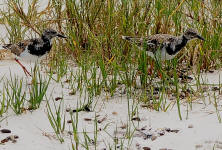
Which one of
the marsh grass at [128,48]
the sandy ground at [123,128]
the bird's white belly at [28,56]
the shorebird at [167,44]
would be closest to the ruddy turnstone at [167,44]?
the shorebird at [167,44]

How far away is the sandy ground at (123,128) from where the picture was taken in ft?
12.4

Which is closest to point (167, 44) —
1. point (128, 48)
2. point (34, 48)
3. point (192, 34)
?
point (192, 34)

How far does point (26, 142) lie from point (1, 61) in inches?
117

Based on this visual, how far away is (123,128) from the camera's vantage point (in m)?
4.18

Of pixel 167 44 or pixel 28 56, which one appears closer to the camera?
pixel 167 44

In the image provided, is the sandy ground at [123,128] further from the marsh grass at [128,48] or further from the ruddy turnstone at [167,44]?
the ruddy turnstone at [167,44]

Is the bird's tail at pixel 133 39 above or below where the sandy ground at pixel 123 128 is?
above

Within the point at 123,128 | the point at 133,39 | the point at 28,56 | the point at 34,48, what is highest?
the point at 133,39

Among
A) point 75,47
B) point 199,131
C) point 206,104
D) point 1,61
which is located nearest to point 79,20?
point 75,47

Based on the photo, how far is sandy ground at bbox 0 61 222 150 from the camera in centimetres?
377

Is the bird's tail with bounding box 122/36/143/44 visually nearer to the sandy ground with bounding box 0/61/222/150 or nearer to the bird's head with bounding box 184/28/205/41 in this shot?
the bird's head with bounding box 184/28/205/41

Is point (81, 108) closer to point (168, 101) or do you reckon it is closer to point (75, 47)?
point (168, 101)

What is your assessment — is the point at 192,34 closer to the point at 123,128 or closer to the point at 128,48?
the point at 128,48

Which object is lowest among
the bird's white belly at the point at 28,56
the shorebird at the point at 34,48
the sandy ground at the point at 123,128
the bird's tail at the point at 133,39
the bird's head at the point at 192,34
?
the sandy ground at the point at 123,128
